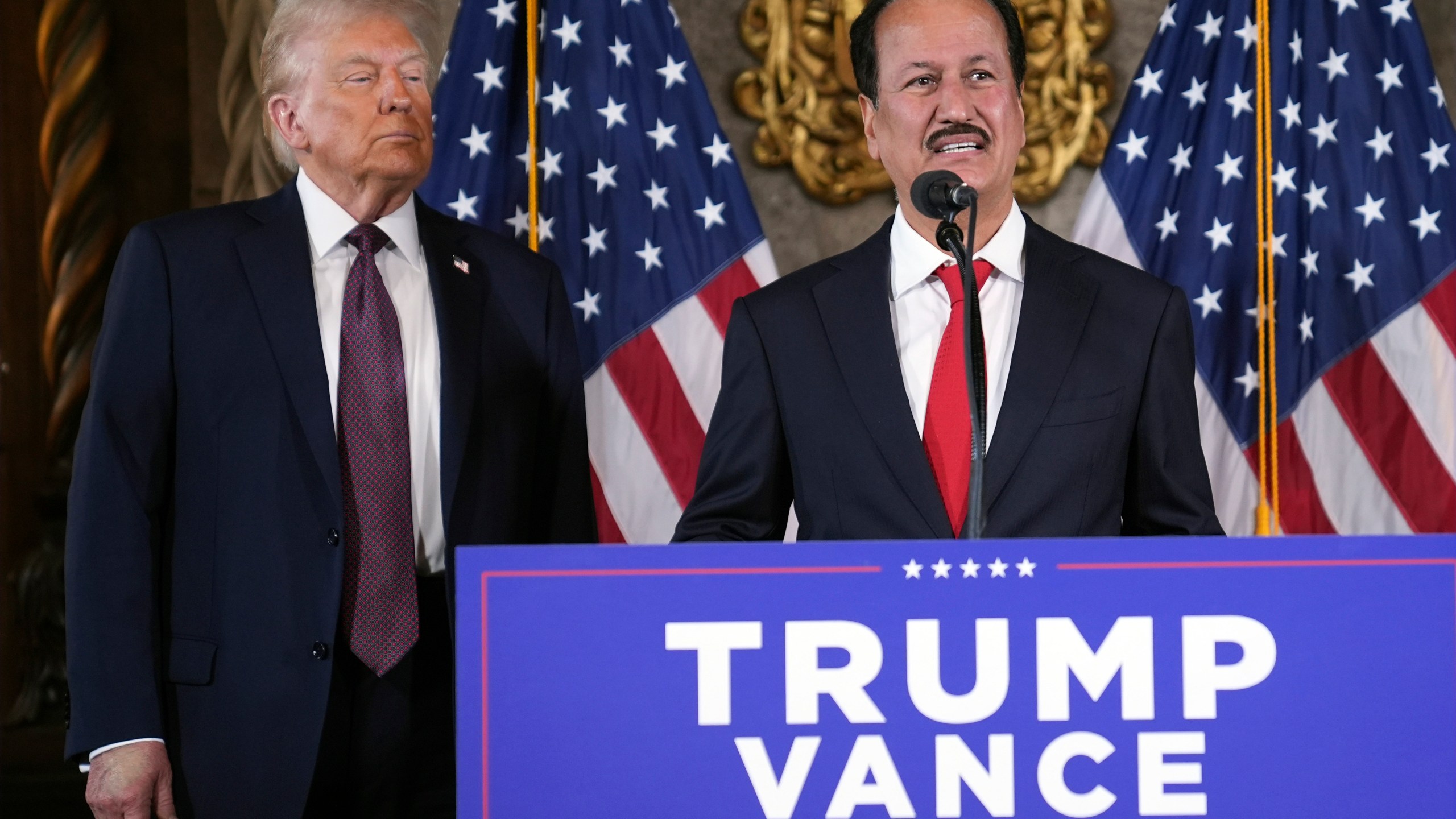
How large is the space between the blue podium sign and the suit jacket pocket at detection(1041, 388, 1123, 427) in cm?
53

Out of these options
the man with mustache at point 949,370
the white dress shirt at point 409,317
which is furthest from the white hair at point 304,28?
the man with mustache at point 949,370

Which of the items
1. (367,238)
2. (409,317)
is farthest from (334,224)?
(409,317)

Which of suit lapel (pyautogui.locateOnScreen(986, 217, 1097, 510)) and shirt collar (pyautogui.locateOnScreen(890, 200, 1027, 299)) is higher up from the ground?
shirt collar (pyautogui.locateOnScreen(890, 200, 1027, 299))

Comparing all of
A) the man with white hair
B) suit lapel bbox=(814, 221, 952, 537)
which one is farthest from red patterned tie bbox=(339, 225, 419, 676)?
suit lapel bbox=(814, 221, 952, 537)

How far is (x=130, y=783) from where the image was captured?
1.59 meters

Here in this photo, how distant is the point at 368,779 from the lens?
170 centimetres

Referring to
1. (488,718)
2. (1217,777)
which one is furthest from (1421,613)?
(488,718)

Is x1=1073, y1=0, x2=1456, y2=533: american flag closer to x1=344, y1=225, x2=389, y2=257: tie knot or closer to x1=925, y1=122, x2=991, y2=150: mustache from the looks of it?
x1=925, y1=122, x2=991, y2=150: mustache

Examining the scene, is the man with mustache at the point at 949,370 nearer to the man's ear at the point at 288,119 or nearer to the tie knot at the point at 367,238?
the tie knot at the point at 367,238

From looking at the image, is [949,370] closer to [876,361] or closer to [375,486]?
[876,361]

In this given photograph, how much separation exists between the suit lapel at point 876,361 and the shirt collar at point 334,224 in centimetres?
53

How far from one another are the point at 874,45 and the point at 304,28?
0.76 metres

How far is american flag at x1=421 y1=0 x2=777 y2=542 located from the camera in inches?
108

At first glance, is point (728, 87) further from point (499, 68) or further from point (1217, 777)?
point (1217, 777)
